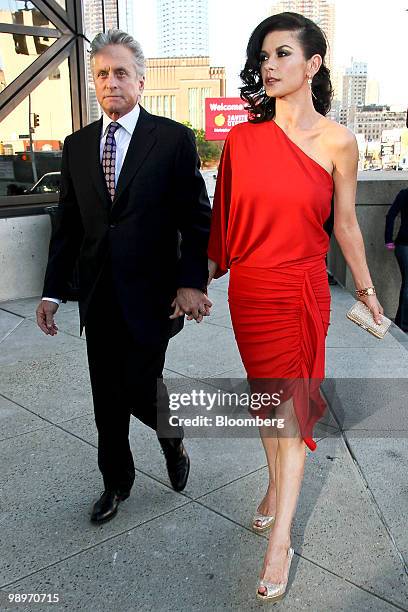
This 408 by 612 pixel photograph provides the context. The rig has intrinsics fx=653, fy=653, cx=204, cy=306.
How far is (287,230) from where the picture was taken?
8.22 ft

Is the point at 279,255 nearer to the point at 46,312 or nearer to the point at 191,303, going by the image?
the point at 191,303

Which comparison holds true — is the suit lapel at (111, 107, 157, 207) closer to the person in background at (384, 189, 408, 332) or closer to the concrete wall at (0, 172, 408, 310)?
the concrete wall at (0, 172, 408, 310)

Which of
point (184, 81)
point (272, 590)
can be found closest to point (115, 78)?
point (272, 590)

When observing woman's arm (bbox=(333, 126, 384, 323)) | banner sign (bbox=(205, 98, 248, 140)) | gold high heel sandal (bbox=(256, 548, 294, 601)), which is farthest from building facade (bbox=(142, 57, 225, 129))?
gold high heel sandal (bbox=(256, 548, 294, 601))

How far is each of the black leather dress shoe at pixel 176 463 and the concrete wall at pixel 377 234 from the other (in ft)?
19.4

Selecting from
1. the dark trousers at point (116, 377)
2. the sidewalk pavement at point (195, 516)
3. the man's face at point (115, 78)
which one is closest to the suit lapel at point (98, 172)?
the man's face at point (115, 78)

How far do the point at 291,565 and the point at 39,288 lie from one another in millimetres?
6093

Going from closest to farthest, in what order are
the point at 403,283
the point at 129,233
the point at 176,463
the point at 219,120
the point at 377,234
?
the point at 129,233 → the point at 176,463 → the point at 403,283 → the point at 377,234 → the point at 219,120

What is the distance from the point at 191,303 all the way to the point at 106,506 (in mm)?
1049

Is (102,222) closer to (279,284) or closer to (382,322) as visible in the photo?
(279,284)

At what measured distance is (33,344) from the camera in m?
6.08

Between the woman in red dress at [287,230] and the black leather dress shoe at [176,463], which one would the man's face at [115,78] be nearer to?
the woman in red dress at [287,230]

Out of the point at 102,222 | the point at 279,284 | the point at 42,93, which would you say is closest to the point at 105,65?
the point at 102,222

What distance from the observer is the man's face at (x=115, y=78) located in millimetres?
2697
